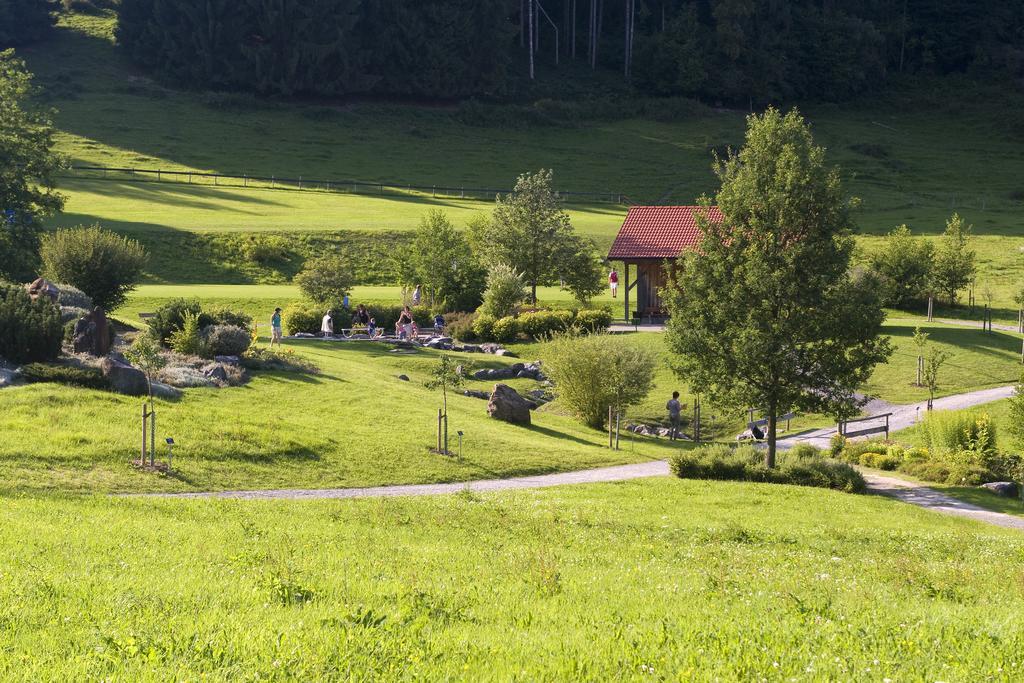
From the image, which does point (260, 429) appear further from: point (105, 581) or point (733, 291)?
point (105, 581)

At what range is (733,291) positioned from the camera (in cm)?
2828

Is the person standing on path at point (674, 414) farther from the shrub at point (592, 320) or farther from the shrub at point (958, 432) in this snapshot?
the shrub at point (592, 320)

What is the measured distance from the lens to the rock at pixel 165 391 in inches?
1126

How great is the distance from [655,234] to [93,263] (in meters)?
27.9

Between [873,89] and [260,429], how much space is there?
5103 inches

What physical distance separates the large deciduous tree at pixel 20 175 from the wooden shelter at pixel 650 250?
1054 inches

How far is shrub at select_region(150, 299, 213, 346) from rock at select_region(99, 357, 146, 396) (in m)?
7.46

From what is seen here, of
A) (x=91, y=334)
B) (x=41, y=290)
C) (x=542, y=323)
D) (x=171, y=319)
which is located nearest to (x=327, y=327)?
(x=542, y=323)

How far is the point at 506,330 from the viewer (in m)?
50.4

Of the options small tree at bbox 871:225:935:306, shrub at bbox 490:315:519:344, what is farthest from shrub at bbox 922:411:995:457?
small tree at bbox 871:225:935:306

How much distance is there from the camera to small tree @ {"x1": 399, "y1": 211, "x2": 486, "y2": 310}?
56.3m

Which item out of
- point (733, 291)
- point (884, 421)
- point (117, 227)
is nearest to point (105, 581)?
point (733, 291)

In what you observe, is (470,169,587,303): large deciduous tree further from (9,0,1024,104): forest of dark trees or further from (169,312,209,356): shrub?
(9,0,1024,104): forest of dark trees

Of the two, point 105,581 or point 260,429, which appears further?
point 260,429
